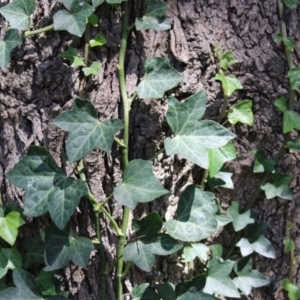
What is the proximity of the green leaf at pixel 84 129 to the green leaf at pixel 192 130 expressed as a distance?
126 millimetres

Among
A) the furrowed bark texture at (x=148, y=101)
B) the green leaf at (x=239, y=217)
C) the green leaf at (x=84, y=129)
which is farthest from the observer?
the green leaf at (x=239, y=217)

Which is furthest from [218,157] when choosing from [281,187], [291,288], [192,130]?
[291,288]

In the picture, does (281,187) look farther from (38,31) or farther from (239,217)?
(38,31)

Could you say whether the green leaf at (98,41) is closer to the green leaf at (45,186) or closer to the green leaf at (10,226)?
the green leaf at (45,186)

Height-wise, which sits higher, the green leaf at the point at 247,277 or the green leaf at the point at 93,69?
the green leaf at the point at 93,69

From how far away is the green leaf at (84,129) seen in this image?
0.99 m

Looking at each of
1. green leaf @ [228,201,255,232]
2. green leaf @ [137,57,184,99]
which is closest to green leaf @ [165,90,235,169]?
green leaf @ [137,57,184,99]

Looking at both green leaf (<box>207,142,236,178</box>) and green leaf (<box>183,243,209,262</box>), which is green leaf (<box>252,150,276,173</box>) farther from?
green leaf (<box>183,243,209,262</box>)

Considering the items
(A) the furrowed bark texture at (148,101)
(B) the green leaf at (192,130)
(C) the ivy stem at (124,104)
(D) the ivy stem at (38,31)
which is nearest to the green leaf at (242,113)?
(A) the furrowed bark texture at (148,101)

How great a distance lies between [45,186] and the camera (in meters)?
1.03

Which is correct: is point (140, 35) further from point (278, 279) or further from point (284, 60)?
point (278, 279)

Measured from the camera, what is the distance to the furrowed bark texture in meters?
1.09

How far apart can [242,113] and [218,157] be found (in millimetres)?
133

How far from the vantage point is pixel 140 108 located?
1.10 meters
